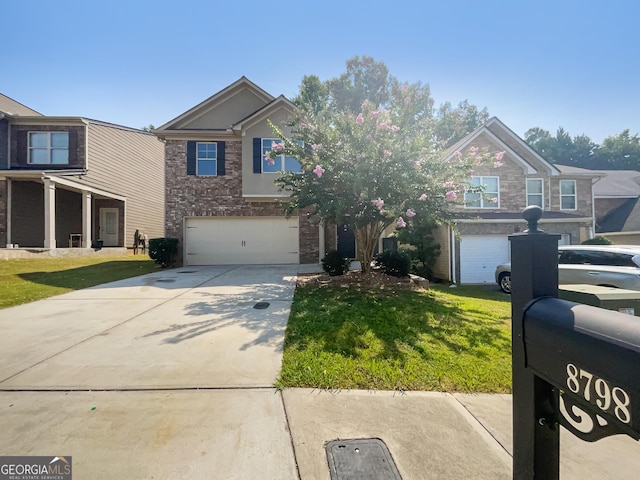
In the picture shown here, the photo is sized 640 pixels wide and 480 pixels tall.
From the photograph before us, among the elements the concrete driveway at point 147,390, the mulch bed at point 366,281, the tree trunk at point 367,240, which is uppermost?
the tree trunk at point 367,240

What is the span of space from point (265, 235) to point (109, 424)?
11.8 meters

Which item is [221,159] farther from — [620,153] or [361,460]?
[620,153]

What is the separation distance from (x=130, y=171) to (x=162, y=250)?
10106mm

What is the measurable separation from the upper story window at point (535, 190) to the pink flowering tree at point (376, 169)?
8946mm

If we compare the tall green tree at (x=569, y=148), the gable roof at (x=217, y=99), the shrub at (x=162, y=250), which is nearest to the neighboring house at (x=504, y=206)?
the gable roof at (x=217, y=99)

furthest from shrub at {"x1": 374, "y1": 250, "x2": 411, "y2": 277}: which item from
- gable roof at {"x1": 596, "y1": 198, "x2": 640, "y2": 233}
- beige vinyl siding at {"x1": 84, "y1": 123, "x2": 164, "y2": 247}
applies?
gable roof at {"x1": 596, "y1": 198, "x2": 640, "y2": 233}

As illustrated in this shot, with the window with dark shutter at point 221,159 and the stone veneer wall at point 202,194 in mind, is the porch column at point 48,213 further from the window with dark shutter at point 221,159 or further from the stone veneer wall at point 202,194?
the window with dark shutter at point 221,159

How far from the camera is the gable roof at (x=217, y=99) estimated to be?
13789 mm

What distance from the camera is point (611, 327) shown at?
862mm

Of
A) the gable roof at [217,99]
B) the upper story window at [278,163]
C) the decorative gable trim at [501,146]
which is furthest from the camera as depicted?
the decorative gable trim at [501,146]

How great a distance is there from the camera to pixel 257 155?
533 inches

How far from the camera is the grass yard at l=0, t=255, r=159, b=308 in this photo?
7355 millimetres

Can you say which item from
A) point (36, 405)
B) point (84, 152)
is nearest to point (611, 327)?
point (36, 405)

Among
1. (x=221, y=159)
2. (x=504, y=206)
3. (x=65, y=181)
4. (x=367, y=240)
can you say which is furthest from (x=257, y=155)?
(x=504, y=206)
